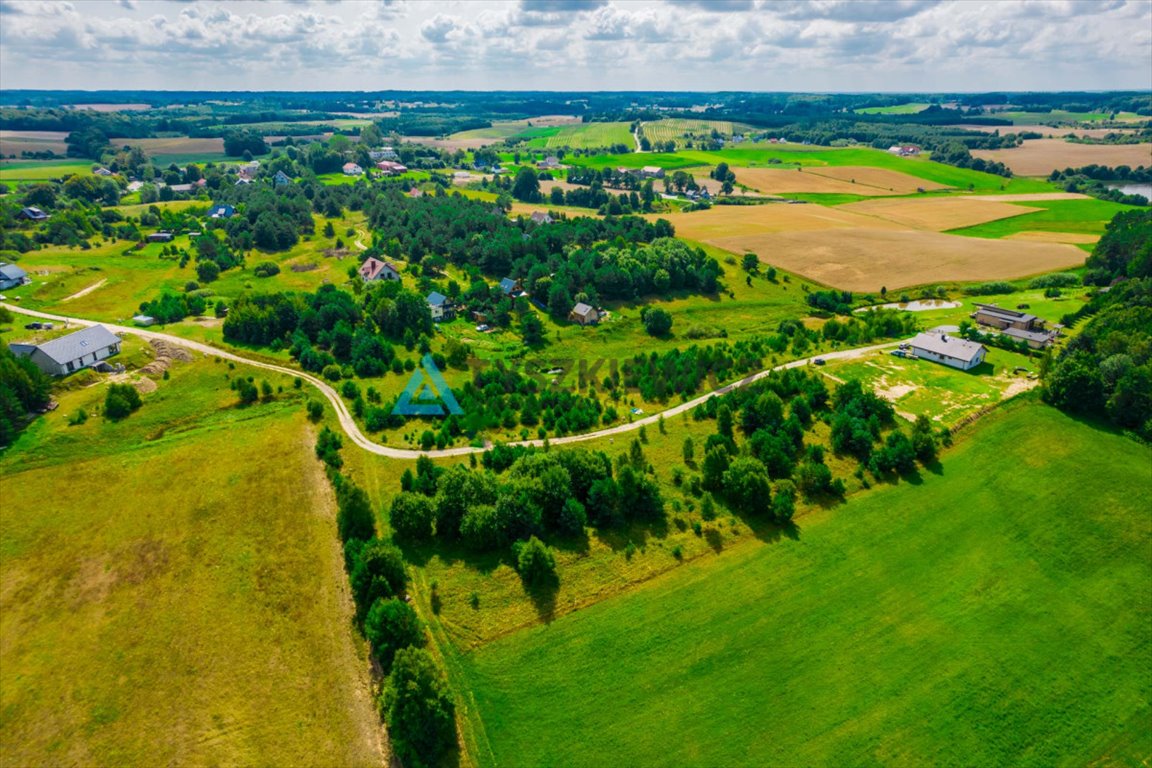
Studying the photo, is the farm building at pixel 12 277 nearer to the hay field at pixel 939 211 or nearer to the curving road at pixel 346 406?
the curving road at pixel 346 406

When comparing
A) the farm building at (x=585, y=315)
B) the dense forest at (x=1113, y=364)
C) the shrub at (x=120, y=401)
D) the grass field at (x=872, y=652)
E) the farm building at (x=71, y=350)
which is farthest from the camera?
the farm building at (x=585, y=315)

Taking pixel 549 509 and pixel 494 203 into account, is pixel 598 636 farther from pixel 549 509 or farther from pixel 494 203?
pixel 494 203

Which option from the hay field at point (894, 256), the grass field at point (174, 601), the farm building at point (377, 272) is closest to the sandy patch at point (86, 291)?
the grass field at point (174, 601)

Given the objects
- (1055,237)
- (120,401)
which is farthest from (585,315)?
(1055,237)

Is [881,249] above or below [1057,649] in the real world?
above

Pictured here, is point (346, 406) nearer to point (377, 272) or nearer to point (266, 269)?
point (377, 272)

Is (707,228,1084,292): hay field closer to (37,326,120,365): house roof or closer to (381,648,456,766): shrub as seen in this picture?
(381,648,456,766): shrub

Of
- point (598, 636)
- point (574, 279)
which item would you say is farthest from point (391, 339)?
point (598, 636)

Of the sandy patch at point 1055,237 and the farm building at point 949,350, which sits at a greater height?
the sandy patch at point 1055,237
